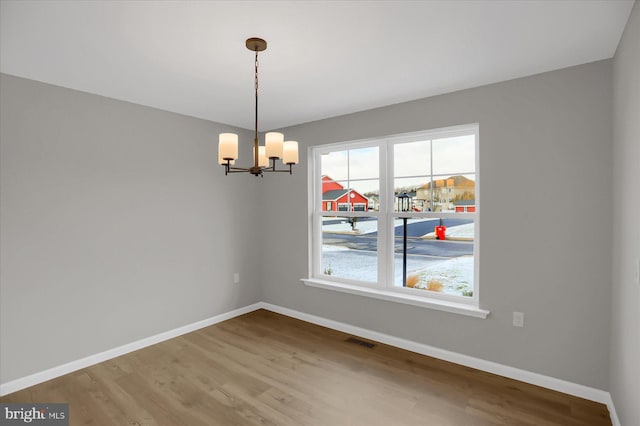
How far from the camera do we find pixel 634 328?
5.72ft

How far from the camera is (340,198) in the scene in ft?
13.3

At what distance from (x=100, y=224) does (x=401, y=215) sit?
9.87 feet

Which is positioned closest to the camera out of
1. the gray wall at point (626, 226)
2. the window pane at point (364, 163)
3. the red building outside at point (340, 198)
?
the gray wall at point (626, 226)

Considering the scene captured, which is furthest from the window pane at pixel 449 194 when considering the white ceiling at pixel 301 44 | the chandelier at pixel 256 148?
the chandelier at pixel 256 148

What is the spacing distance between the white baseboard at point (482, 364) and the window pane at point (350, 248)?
58 cm

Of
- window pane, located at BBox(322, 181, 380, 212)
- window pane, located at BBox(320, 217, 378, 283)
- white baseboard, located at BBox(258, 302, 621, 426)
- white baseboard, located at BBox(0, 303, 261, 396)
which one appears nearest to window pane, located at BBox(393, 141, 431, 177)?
window pane, located at BBox(322, 181, 380, 212)

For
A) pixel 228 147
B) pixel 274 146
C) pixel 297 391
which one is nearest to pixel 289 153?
pixel 274 146

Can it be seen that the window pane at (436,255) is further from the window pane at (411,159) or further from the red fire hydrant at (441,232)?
the window pane at (411,159)

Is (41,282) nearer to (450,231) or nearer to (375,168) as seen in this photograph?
(375,168)

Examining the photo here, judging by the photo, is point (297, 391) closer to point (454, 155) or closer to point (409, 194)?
point (409, 194)

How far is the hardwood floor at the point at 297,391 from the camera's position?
2277mm

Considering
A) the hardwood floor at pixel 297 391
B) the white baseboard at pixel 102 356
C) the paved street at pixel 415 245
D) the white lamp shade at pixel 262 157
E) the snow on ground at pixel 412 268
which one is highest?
the white lamp shade at pixel 262 157

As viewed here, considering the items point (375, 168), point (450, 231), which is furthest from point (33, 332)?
point (450, 231)

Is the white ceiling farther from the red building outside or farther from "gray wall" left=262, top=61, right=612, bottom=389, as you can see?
the red building outside
